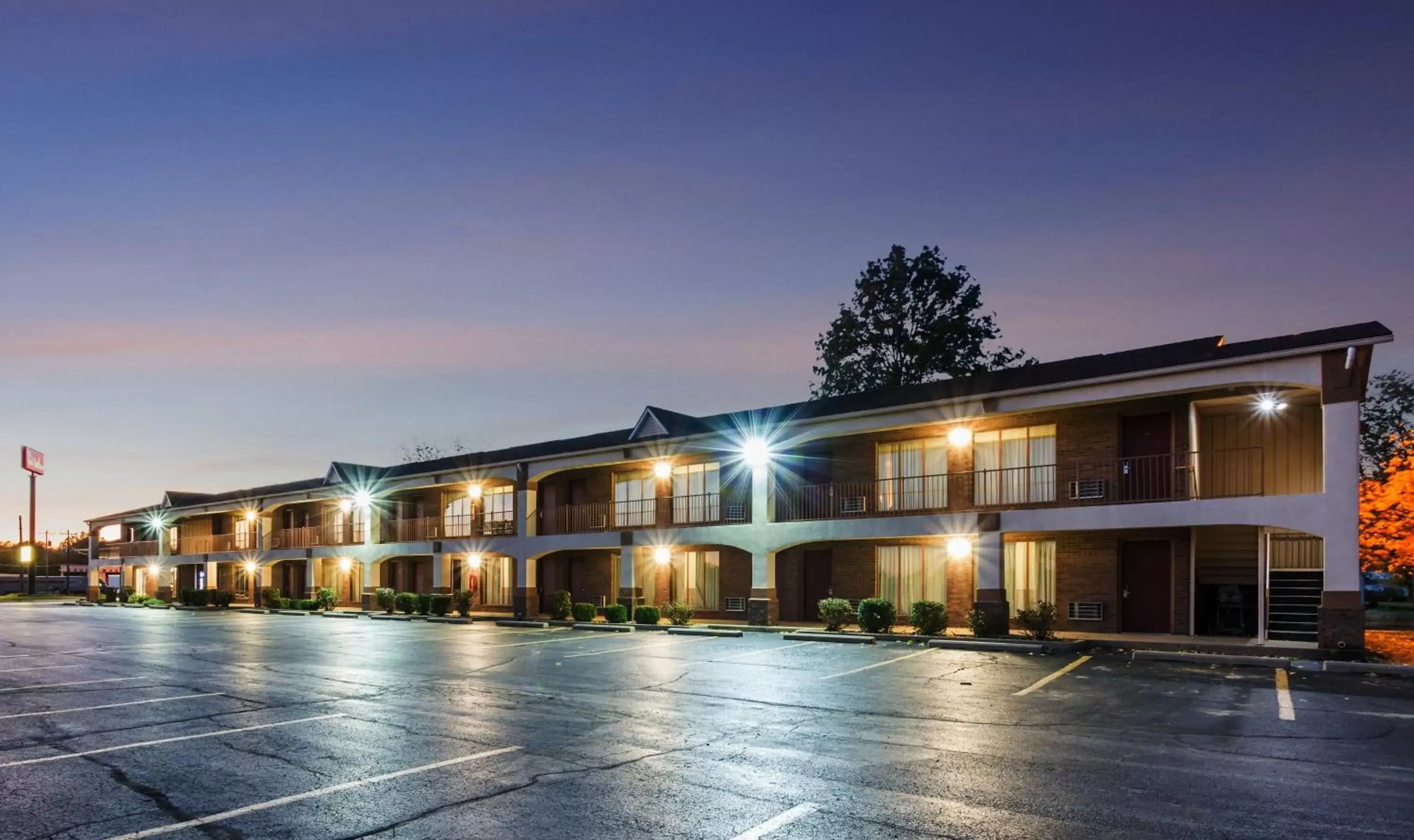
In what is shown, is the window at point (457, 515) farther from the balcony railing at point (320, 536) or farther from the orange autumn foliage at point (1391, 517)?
the orange autumn foliage at point (1391, 517)

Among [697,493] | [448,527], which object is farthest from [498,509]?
[697,493]

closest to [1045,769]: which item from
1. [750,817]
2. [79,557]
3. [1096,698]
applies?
[750,817]

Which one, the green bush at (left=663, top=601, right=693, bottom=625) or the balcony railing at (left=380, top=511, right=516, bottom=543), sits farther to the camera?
the balcony railing at (left=380, top=511, right=516, bottom=543)

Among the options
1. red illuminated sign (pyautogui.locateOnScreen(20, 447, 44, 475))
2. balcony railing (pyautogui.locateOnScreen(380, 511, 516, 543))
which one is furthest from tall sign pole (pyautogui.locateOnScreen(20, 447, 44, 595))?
balcony railing (pyautogui.locateOnScreen(380, 511, 516, 543))

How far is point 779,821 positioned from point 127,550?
221ft

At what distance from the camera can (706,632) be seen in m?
26.2

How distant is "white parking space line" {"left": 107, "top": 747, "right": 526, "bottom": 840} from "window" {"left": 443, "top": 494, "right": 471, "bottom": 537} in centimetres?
3313

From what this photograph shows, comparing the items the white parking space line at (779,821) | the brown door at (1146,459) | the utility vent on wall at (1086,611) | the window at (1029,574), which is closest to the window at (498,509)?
the window at (1029,574)

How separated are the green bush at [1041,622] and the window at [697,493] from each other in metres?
12.2

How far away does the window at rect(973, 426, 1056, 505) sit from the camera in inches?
981

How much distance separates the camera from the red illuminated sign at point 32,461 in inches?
2724

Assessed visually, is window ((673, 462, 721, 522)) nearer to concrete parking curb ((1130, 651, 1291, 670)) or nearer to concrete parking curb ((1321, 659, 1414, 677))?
concrete parking curb ((1130, 651, 1291, 670))

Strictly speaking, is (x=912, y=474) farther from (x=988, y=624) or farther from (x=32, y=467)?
(x=32, y=467)

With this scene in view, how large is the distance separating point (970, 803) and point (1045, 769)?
1.60m
